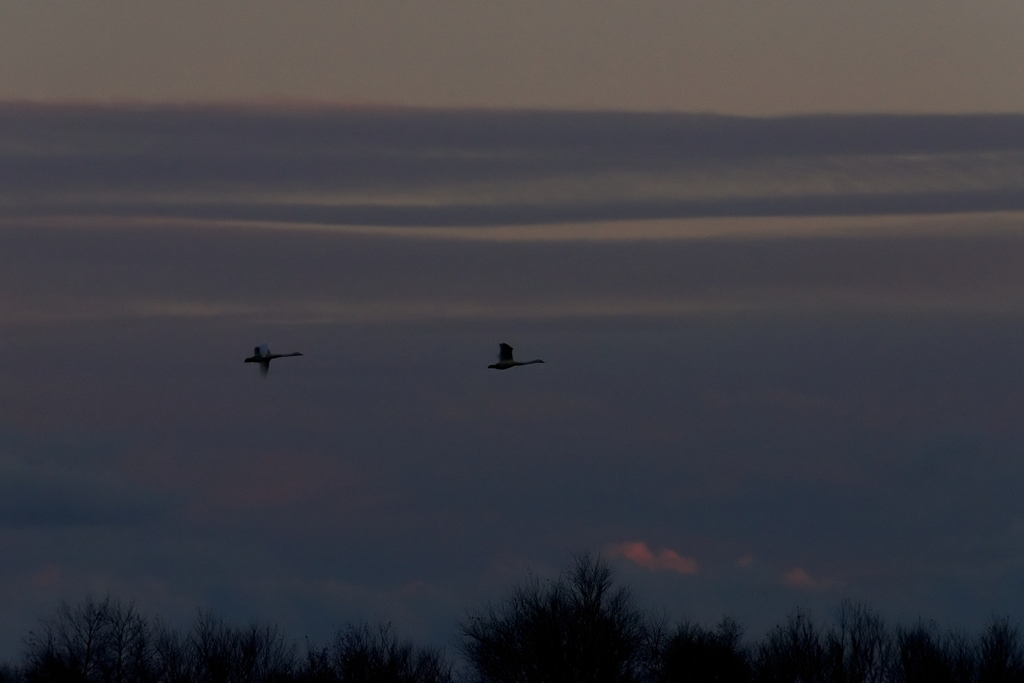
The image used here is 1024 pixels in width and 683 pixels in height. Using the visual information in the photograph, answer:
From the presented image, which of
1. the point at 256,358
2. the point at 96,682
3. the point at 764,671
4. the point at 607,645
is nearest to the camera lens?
the point at 256,358

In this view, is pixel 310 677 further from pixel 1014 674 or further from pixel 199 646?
pixel 1014 674

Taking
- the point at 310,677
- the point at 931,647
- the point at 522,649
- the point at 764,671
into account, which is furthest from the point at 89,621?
the point at 931,647

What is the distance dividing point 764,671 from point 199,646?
3236 cm

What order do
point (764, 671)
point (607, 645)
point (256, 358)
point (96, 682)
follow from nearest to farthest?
point (256, 358) < point (607, 645) < point (96, 682) < point (764, 671)

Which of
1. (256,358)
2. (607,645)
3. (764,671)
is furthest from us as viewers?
(764,671)

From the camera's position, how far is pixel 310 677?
117188mm

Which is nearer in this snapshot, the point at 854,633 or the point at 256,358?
the point at 256,358

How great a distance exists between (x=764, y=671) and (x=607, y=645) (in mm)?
22275

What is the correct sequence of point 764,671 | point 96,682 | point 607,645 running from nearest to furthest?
1. point 607,645
2. point 96,682
3. point 764,671

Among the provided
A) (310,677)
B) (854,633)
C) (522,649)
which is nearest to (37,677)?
(310,677)

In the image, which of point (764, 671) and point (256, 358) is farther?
point (764, 671)

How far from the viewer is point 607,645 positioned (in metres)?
105

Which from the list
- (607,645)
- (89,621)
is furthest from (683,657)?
(89,621)

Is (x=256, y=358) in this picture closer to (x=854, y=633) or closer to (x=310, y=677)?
(x=310, y=677)
